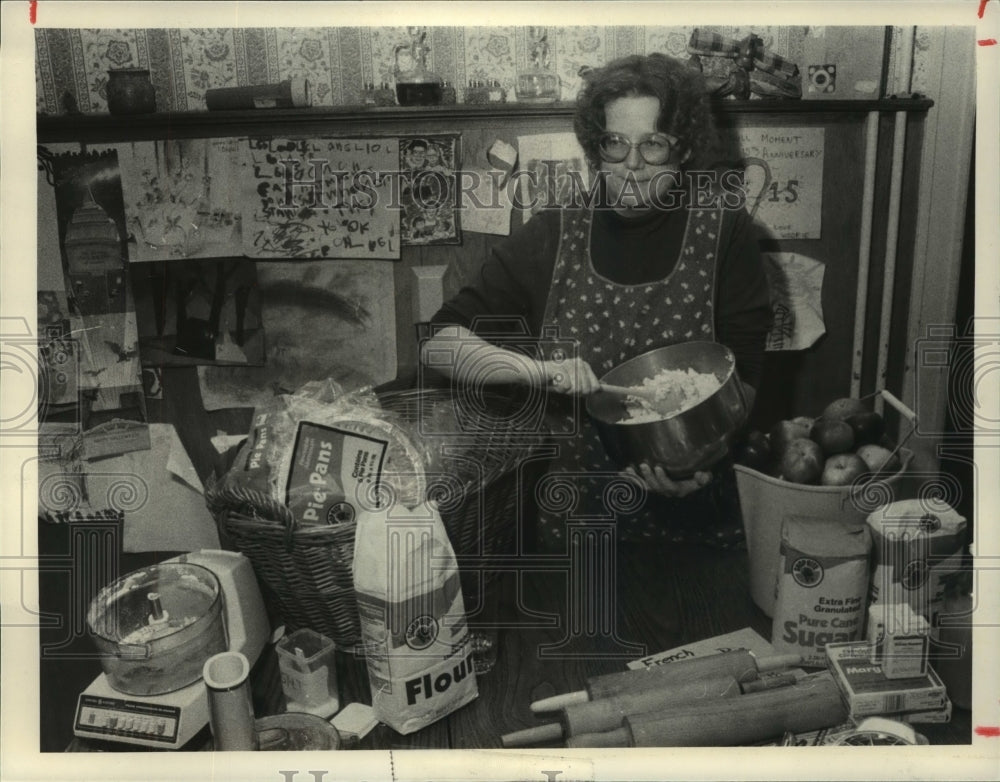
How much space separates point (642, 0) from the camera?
1235 millimetres

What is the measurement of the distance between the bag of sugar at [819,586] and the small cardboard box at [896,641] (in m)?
0.02

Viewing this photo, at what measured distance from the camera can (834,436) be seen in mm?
1306

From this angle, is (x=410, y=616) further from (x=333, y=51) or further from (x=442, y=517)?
(x=333, y=51)

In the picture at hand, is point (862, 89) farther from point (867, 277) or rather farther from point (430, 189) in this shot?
point (430, 189)

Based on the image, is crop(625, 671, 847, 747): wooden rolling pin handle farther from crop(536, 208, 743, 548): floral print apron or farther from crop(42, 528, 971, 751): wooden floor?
crop(536, 208, 743, 548): floral print apron

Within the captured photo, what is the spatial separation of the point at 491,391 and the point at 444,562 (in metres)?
0.23

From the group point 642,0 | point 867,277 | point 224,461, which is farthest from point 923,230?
point 224,461

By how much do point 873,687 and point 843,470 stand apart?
0.28 metres

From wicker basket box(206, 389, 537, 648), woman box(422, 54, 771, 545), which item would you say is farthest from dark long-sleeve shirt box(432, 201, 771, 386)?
wicker basket box(206, 389, 537, 648)

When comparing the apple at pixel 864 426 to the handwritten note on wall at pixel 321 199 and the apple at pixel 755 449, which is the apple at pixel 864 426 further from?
the handwritten note on wall at pixel 321 199

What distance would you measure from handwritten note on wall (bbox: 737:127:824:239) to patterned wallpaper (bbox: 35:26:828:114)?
0.32 ft

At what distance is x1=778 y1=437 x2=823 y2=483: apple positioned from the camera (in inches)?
51.1

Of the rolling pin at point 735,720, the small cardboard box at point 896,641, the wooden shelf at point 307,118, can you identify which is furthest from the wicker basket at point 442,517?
the small cardboard box at point 896,641

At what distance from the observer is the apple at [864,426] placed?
1.32 m
